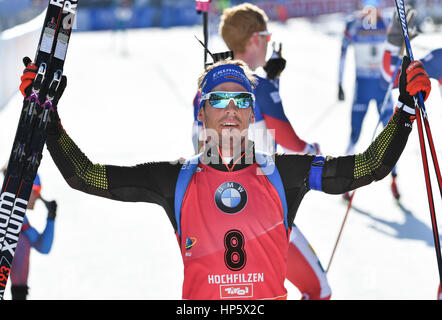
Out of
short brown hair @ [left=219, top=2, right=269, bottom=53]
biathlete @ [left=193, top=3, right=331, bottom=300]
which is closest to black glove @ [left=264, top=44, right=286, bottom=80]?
biathlete @ [left=193, top=3, right=331, bottom=300]

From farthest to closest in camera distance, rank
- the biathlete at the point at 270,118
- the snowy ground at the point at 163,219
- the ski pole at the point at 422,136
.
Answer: the snowy ground at the point at 163,219
the biathlete at the point at 270,118
the ski pole at the point at 422,136

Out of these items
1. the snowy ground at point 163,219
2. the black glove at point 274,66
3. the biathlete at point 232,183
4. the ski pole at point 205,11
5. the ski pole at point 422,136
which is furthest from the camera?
the snowy ground at point 163,219

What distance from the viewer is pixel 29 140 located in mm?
3250

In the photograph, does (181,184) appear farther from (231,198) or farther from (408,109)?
(408,109)

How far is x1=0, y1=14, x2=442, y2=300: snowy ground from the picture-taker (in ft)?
21.0

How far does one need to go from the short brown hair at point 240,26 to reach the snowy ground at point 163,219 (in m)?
2.14

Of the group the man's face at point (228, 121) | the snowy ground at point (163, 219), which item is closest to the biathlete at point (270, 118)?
the man's face at point (228, 121)

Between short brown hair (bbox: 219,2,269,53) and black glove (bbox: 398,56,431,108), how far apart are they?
1.99 m

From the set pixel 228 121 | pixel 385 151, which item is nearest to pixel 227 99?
pixel 228 121

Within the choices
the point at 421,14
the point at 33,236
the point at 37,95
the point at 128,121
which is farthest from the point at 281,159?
the point at 421,14

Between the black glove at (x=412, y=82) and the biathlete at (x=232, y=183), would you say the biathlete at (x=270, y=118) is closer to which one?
the biathlete at (x=232, y=183)

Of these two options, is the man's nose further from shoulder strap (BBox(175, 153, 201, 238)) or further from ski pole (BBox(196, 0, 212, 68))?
ski pole (BBox(196, 0, 212, 68))

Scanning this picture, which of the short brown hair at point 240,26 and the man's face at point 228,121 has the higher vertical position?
the short brown hair at point 240,26

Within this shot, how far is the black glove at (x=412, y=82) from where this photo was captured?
11.4ft
